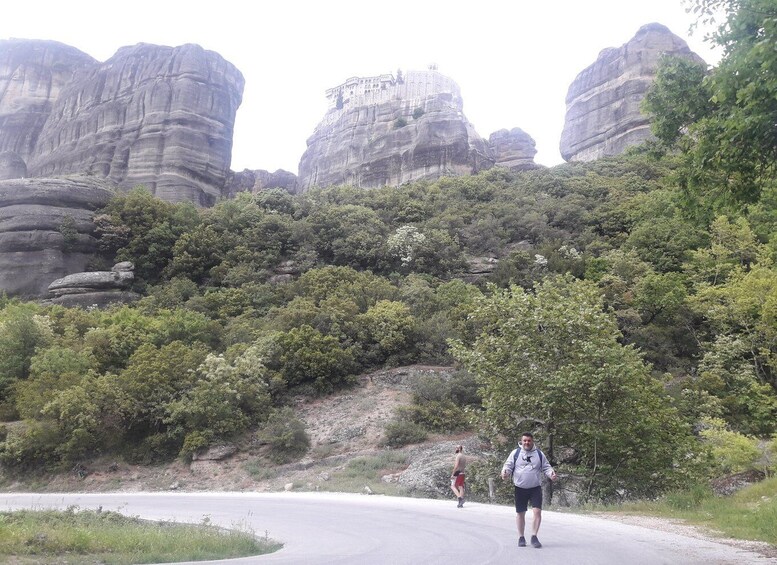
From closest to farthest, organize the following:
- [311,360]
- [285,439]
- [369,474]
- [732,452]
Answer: [732,452] < [369,474] < [285,439] < [311,360]

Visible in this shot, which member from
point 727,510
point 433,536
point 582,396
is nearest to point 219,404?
point 582,396

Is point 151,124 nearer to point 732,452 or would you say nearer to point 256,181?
point 256,181

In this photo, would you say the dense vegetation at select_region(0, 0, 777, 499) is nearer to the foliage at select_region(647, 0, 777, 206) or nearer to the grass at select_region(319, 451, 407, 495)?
the foliage at select_region(647, 0, 777, 206)

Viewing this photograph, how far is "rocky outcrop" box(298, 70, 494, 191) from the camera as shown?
76000 millimetres

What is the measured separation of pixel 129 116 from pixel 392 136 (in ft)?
118

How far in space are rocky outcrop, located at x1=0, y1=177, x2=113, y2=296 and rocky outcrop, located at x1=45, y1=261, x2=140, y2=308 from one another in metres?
2.37

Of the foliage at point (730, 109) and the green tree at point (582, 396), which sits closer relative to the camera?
the foliage at point (730, 109)

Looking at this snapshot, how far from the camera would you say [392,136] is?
266 feet

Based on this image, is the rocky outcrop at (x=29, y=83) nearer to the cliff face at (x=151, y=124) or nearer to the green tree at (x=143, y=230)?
the cliff face at (x=151, y=124)

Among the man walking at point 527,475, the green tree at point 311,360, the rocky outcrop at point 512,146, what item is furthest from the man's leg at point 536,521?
the rocky outcrop at point 512,146

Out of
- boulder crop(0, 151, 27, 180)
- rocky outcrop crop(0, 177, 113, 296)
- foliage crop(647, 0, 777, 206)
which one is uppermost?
boulder crop(0, 151, 27, 180)

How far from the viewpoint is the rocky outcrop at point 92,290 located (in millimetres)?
40062

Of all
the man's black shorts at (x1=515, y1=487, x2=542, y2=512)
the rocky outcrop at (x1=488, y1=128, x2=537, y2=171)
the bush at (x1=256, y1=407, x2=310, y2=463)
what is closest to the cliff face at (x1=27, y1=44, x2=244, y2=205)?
the rocky outcrop at (x1=488, y1=128, x2=537, y2=171)

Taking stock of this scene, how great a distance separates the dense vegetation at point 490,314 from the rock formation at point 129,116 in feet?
71.5
